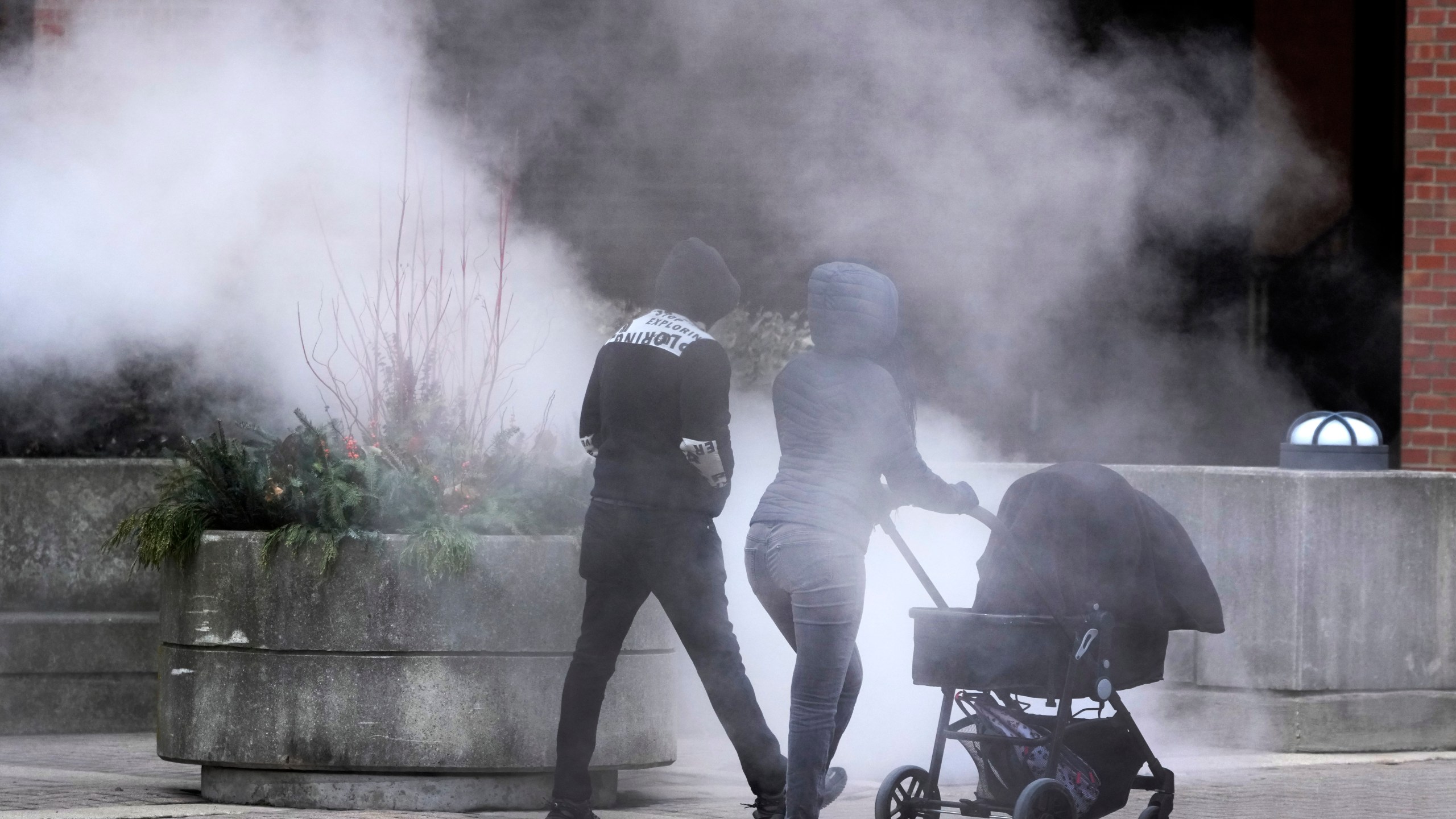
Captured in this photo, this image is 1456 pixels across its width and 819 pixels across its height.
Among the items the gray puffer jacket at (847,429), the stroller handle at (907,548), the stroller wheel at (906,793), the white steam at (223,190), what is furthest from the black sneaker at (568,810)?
the white steam at (223,190)

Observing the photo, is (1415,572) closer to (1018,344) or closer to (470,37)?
(1018,344)

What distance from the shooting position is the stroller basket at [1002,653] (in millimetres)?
4633

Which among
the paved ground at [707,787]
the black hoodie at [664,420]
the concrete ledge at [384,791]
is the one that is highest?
the black hoodie at [664,420]

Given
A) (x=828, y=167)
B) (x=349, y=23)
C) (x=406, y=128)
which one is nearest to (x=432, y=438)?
(x=406, y=128)

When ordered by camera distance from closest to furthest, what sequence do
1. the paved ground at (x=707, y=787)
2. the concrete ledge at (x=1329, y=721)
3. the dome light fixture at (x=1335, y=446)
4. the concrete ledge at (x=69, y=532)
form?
1. the paved ground at (x=707, y=787)
2. the concrete ledge at (x=1329, y=721)
3. the dome light fixture at (x=1335, y=446)
4. the concrete ledge at (x=69, y=532)

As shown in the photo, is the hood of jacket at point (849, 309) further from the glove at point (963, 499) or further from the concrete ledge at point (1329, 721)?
the concrete ledge at point (1329, 721)

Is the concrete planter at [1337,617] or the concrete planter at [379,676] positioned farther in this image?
the concrete planter at [1337,617]

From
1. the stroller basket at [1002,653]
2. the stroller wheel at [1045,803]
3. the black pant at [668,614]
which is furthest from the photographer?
the black pant at [668,614]

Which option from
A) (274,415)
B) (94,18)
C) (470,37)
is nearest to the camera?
(274,415)

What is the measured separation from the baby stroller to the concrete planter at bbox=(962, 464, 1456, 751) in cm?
223

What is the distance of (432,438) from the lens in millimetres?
5547

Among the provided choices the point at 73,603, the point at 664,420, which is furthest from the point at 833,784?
the point at 73,603

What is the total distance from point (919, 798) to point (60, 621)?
3.93 m

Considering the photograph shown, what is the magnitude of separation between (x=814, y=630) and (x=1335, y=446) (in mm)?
3321
